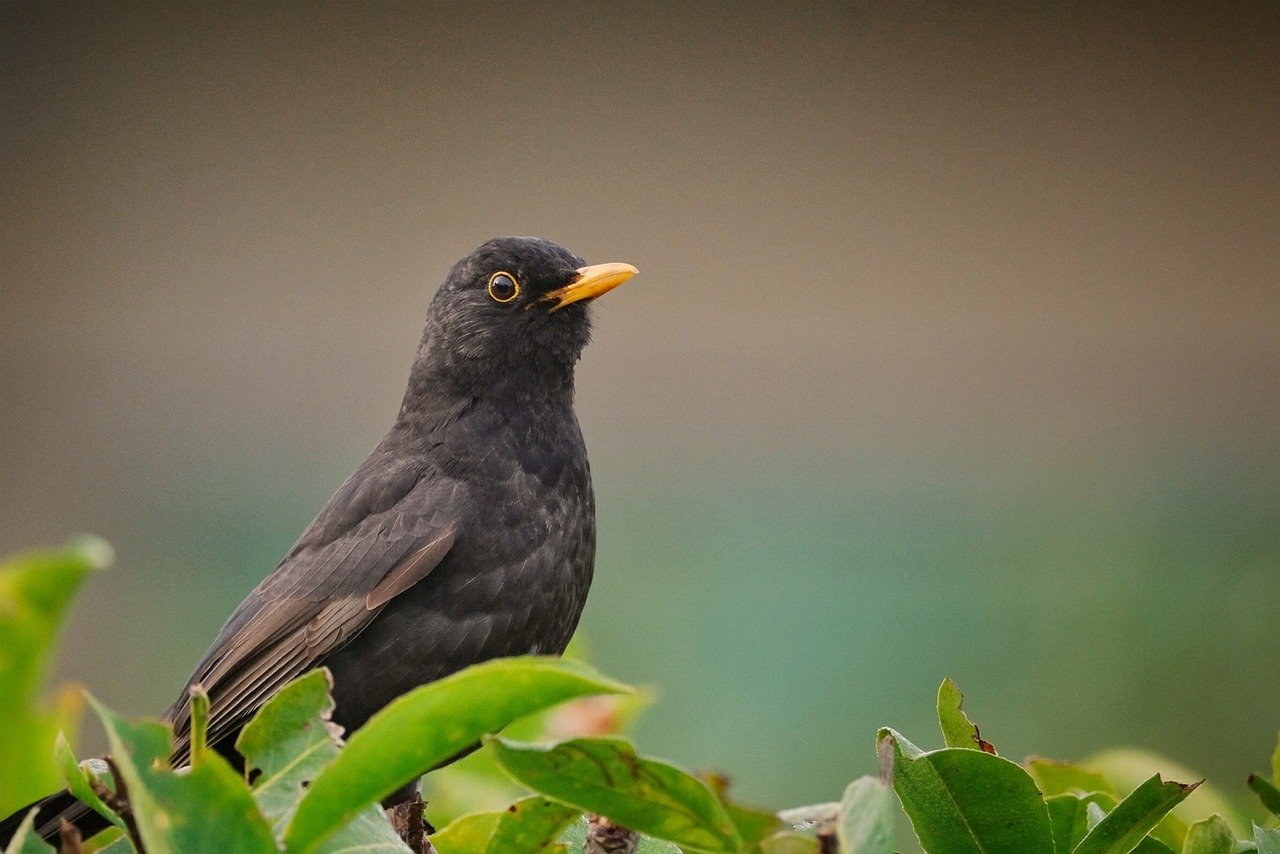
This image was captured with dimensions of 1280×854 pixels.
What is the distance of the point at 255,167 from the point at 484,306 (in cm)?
731

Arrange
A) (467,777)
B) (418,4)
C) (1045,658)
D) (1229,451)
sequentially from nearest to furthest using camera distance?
(467,777), (1045,658), (1229,451), (418,4)

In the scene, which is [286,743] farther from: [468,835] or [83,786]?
[468,835]

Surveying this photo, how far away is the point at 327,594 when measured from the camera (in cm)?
307

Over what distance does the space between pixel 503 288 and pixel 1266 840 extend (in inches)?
94.7

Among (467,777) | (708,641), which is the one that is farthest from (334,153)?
(467,777)

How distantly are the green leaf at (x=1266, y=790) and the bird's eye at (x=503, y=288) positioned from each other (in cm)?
230

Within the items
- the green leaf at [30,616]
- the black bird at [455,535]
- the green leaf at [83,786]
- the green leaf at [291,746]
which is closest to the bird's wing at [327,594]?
the black bird at [455,535]

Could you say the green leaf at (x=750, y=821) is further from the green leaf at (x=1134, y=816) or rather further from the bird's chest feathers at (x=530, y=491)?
the bird's chest feathers at (x=530, y=491)

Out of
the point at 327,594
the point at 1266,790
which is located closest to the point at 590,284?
the point at 327,594

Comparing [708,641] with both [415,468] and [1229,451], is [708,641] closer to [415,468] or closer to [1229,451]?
[1229,451]

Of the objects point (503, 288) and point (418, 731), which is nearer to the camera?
point (418, 731)

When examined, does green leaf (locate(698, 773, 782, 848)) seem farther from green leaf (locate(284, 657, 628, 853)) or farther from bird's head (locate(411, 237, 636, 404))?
bird's head (locate(411, 237, 636, 404))

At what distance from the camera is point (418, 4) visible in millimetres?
9617

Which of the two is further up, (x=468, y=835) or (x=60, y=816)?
(x=468, y=835)
